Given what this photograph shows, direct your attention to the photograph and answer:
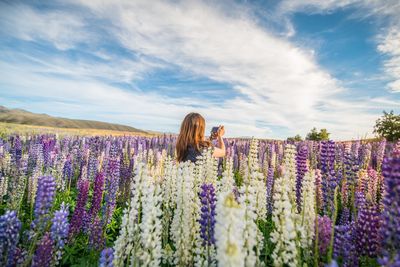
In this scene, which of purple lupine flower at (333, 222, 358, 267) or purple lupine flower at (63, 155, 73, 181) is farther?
purple lupine flower at (63, 155, 73, 181)

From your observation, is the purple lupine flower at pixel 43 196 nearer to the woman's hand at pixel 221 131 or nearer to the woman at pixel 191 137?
the woman at pixel 191 137

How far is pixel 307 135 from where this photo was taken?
25.8 meters

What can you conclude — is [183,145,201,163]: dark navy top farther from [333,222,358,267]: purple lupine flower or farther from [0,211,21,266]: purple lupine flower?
[0,211,21,266]: purple lupine flower

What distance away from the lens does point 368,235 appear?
3.88 m

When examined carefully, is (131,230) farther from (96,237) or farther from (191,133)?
(191,133)

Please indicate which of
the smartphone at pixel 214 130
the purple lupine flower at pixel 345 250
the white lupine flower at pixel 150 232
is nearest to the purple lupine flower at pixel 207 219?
the white lupine flower at pixel 150 232

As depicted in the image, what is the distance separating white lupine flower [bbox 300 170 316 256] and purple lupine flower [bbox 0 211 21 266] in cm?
368

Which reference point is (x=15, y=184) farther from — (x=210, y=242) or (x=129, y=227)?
(x=210, y=242)

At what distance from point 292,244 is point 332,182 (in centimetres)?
179

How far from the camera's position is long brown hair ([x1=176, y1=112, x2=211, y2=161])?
8070mm

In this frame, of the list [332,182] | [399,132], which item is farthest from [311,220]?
[399,132]

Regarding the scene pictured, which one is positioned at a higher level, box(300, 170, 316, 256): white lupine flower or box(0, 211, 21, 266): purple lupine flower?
box(300, 170, 316, 256): white lupine flower

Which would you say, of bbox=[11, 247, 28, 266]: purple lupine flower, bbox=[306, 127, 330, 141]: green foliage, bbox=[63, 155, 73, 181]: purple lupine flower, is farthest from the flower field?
bbox=[306, 127, 330, 141]: green foliage

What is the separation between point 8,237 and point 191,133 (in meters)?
5.13
